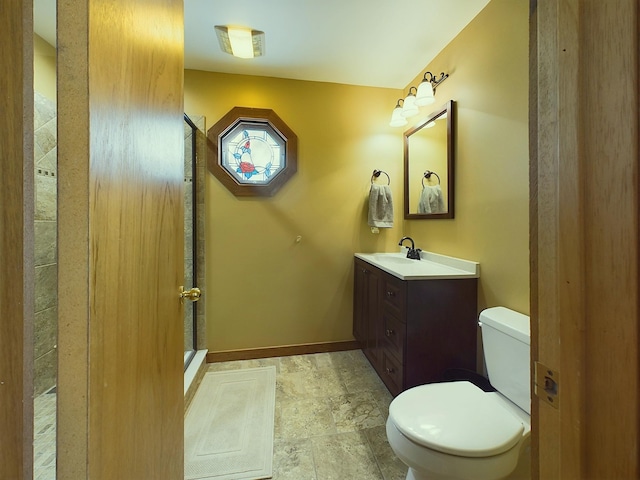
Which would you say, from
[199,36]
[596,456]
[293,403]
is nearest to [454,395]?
[596,456]

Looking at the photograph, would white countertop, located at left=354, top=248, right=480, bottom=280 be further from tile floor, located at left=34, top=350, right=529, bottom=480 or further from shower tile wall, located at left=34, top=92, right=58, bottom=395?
shower tile wall, located at left=34, top=92, right=58, bottom=395

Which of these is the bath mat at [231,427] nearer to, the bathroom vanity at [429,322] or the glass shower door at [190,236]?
the glass shower door at [190,236]

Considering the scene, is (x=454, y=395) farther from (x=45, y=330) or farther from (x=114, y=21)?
(x=114, y=21)

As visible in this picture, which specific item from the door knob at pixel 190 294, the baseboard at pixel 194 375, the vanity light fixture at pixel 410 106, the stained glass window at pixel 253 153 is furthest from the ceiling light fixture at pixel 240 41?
the baseboard at pixel 194 375

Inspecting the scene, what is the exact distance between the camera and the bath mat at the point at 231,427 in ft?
4.32

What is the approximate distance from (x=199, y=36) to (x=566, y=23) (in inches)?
86.6

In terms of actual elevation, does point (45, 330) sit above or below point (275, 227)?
below

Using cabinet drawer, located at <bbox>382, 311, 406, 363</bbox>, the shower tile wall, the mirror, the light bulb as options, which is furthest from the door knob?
the light bulb

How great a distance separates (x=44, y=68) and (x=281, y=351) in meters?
2.38

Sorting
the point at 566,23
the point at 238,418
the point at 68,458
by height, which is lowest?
the point at 238,418

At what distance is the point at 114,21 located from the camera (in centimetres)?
55

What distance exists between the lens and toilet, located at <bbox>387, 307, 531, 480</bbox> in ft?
2.98

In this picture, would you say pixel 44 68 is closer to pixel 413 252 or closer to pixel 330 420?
pixel 330 420

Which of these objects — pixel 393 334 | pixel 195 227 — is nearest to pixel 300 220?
pixel 195 227
